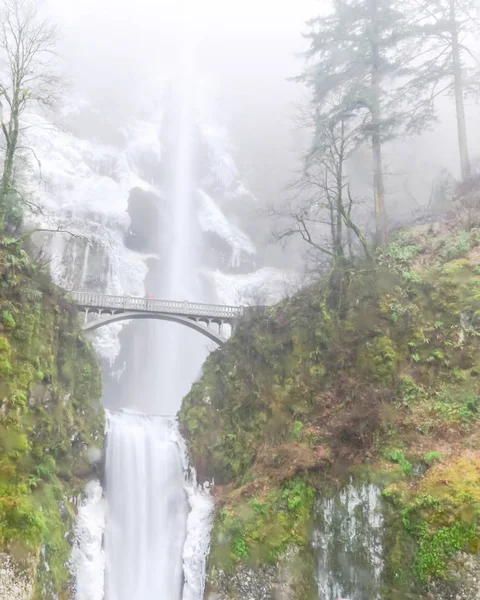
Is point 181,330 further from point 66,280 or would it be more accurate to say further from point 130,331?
point 66,280

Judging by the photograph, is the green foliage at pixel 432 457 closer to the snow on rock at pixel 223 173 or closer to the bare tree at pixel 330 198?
the bare tree at pixel 330 198

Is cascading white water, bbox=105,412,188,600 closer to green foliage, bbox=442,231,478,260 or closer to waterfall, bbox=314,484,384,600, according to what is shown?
waterfall, bbox=314,484,384,600

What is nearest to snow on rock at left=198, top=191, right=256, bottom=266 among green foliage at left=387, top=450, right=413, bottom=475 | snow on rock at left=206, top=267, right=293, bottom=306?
snow on rock at left=206, top=267, right=293, bottom=306

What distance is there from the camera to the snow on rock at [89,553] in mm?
14234

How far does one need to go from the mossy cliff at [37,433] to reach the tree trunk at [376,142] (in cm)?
1315

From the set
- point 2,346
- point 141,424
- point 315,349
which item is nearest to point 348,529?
point 315,349

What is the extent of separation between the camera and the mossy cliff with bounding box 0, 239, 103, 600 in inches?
432

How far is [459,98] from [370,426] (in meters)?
16.7

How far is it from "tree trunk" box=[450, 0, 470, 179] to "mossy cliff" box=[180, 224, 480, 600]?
569 centimetres

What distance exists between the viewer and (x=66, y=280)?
4006 centimetres

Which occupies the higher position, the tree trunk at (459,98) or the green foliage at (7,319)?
the tree trunk at (459,98)

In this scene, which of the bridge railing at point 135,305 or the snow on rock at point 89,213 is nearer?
the bridge railing at point 135,305

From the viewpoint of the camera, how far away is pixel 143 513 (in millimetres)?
18672

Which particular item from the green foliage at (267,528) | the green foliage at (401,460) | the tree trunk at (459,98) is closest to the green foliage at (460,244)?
the tree trunk at (459,98)
